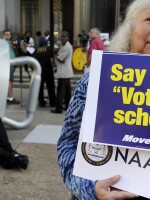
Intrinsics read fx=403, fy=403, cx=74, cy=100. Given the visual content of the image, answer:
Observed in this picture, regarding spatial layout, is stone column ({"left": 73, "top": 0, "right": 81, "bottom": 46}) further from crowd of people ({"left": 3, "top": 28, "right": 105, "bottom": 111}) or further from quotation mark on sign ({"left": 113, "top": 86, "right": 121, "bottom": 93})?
quotation mark on sign ({"left": 113, "top": 86, "right": 121, "bottom": 93})

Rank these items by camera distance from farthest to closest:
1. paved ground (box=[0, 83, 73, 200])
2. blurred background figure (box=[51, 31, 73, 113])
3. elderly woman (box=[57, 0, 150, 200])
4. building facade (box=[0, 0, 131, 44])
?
1. building facade (box=[0, 0, 131, 44])
2. blurred background figure (box=[51, 31, 73, 113])
3. paved ground (box=[0, 83, 73, 200])
4. elderly woman (box=[57, 0, 150, 200])

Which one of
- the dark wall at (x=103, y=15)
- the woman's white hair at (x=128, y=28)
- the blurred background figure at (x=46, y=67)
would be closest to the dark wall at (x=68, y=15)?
→ the dark wall at (x=103, y=15)

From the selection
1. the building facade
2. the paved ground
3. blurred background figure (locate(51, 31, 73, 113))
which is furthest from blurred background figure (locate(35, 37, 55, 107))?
the building facade

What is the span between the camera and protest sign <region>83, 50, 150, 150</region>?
1.28 m

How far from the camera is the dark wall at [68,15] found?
17703 millimetres

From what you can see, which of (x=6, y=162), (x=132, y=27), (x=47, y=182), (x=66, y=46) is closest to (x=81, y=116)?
(x=132, y=27)

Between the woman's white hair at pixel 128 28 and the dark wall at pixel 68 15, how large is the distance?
1590cm

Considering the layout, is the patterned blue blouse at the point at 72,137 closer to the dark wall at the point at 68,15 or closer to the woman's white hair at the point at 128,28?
the woman's white hair at the point at 128,28

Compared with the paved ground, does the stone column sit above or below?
above

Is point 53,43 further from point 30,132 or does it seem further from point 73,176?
point 73,176

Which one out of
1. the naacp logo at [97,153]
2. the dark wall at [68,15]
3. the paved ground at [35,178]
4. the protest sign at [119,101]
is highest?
the protest sign at [119,101]

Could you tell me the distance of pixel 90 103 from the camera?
1.34m

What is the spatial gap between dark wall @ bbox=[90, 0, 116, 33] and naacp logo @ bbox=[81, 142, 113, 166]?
1545 cm

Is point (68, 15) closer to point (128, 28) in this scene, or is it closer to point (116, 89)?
point (128, 28)
